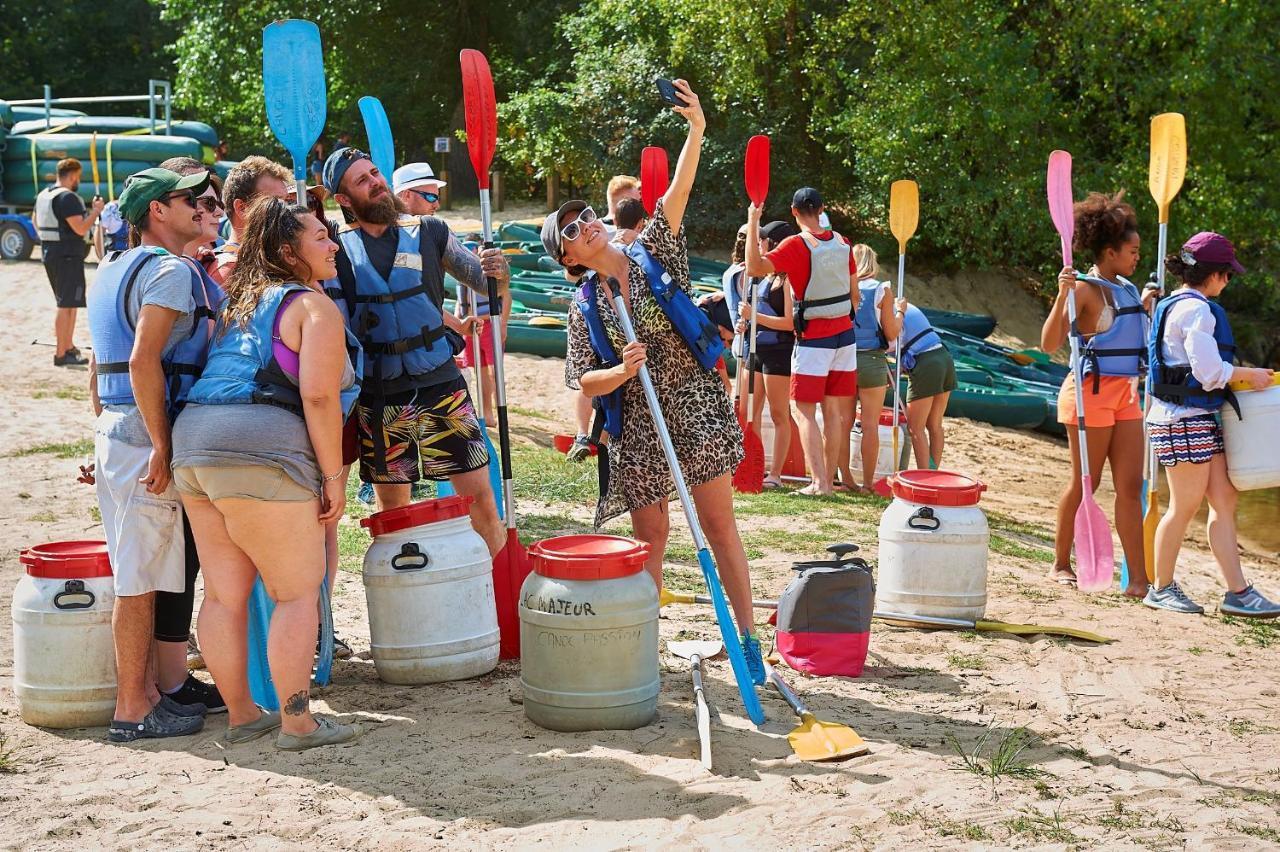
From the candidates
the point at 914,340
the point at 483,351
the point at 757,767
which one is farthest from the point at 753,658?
the point at 483,351

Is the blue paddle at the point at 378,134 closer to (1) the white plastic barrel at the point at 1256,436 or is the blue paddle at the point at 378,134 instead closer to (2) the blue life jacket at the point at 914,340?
(1) the white plastic barrel at the point at 1256,436

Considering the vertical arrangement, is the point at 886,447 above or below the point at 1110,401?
below

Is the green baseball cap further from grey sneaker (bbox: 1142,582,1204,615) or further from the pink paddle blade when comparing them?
grey sneaker (bbox: 1142,582,1204,615)

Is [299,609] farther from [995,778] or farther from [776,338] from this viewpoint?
[776,338]

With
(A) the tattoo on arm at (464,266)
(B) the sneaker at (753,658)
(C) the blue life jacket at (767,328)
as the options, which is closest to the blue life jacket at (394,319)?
(A) the tattoo on arm at (464,266)

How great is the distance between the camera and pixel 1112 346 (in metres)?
6.77

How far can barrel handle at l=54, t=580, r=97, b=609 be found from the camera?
4.54 m

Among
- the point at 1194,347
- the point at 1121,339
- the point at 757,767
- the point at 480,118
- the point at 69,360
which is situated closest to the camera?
the point at 757,767

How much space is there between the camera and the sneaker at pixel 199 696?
4684 mm

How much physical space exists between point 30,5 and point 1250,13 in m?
28.0

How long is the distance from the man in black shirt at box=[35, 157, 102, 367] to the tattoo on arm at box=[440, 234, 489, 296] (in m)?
8.62

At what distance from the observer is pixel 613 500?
16.2 ft

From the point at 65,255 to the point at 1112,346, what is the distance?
10.0m

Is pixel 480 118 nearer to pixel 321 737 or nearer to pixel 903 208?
pixel 321 737
